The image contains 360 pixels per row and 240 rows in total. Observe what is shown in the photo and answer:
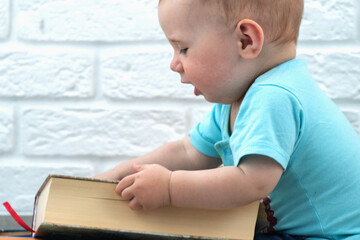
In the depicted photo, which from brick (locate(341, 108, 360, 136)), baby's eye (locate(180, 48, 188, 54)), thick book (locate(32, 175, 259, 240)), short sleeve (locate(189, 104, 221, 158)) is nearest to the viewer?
thick book (locate(32, 175, 259, 240))

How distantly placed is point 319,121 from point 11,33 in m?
0.72

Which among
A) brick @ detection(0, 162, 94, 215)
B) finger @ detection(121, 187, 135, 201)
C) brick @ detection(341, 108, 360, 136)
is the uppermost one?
finger @ detection(121, 187, 135, 201)

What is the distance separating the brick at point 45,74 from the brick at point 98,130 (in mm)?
40

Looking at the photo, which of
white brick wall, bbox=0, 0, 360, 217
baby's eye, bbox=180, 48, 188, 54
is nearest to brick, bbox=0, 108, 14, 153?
white brick wall, bbox=0, 0, 360, 217

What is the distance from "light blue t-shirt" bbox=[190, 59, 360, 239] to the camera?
669mm

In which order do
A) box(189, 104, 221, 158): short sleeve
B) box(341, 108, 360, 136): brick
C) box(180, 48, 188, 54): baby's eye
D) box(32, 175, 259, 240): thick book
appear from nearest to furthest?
box(32, 175, 259, 240): thick book, box(180, 48, 188, 54): baby's eye, box(189, 104, 221, 158): short sleeve, box(341, 108, 360, 136): brick

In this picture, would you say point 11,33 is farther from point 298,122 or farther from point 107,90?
point 298,122

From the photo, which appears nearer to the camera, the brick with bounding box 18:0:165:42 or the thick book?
the thick book

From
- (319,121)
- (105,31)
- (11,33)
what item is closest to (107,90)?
(105,31)

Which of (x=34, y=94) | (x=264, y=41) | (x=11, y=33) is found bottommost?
(x=34, y=94)

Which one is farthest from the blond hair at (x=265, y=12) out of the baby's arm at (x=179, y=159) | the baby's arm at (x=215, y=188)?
the baby's arm at (x=179, y=159)

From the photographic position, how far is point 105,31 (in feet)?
3.75

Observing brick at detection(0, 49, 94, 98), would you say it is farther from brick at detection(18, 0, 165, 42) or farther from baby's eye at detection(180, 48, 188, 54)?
baby's eye at detection(180, 48, 188, 54)

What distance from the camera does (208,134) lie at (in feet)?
2.92
